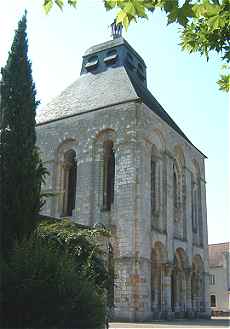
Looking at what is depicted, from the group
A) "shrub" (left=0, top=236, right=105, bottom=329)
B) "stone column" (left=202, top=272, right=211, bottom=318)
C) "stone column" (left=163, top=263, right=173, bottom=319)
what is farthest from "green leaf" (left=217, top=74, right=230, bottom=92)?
"stone column" (left=202, top=272, right=211, bottom=318)

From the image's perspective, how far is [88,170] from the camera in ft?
74.7

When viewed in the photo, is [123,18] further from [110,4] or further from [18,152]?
[18,152]

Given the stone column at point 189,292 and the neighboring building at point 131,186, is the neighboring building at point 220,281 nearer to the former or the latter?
the neighboring building at point 131,186

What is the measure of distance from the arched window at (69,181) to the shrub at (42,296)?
1403cm

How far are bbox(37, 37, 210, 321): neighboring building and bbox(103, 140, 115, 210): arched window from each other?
0.17 ft

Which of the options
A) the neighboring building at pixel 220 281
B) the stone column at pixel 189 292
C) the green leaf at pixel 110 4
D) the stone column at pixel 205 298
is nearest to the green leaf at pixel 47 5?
the green leaf at pixel 110 4

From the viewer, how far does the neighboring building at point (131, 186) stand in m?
20.1

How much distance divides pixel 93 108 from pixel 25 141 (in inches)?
495

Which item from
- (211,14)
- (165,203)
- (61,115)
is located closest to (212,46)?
(211,14)

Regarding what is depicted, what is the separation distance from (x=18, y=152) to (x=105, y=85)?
15.3 m

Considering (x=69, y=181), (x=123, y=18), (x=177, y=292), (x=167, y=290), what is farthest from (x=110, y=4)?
(x=177, y=292)

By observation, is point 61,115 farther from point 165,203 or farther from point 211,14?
point 211,14

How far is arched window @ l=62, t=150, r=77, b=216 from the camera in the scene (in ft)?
77.8

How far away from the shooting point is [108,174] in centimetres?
2298
